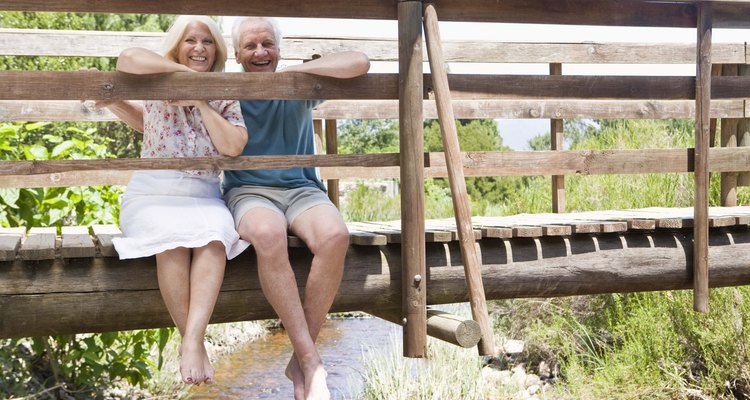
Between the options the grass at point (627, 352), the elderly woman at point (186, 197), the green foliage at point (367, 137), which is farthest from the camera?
the green foliage at point (367, 137)

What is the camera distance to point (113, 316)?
11.5ft

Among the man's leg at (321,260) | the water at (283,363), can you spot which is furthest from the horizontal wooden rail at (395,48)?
the man's leg at (321,260)

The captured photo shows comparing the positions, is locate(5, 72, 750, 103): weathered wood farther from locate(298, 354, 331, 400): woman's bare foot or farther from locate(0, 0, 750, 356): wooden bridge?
locate(298, 354, 331, 400): woman's bare foot

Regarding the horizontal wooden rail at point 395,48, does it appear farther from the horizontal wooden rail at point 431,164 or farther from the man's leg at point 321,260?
the man's leg at point 321,260

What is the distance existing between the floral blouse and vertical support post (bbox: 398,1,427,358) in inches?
24.8

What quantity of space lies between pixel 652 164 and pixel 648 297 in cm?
309

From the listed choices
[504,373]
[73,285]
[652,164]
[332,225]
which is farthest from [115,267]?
[504,373]

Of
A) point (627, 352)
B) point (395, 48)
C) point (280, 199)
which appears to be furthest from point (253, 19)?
point (627, 352)

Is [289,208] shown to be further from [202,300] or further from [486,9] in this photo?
[486,9]

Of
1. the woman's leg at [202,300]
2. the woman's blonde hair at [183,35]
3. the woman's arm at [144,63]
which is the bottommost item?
the woman's leg at [202,300]

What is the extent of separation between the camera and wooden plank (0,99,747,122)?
520 cm

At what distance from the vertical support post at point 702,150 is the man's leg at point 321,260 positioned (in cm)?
183

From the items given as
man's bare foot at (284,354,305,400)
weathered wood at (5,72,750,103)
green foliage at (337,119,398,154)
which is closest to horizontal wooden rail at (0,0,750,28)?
weathered wood at (5,72,750,103)

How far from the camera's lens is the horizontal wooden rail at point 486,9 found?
330cm
